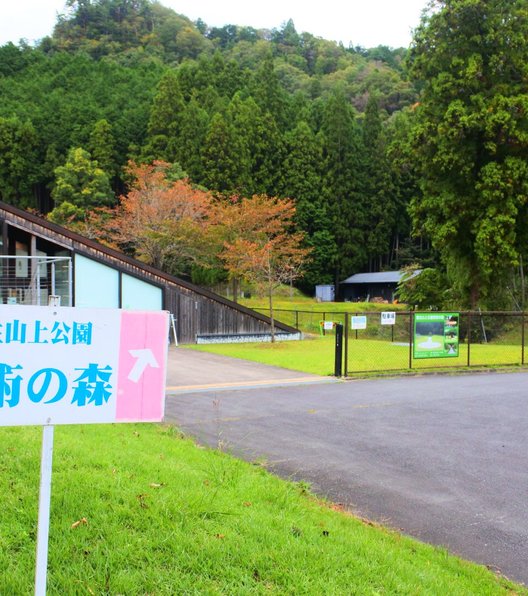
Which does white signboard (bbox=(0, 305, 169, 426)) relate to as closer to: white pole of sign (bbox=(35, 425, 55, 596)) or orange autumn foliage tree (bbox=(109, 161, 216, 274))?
white pole of sign (bbox=(35, 425, 55, 596))

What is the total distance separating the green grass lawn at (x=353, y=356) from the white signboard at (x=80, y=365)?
1186 cm

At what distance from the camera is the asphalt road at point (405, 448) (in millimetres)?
4699

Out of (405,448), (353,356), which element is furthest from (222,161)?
(405,448)

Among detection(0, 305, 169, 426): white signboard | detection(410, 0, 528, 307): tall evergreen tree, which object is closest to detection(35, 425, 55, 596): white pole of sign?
detection(0, 305, 169, 426): white signboard

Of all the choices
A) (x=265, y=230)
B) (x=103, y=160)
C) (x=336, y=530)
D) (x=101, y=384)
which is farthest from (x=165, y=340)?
(x=103, y=160)

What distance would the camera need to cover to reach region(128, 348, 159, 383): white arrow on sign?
113 inches

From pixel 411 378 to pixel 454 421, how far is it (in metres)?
5.45

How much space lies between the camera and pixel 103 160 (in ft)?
161

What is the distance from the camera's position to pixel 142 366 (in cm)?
291

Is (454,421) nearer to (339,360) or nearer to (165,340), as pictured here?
(339,360)

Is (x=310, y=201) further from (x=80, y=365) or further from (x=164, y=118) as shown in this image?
(x=80, y=365)

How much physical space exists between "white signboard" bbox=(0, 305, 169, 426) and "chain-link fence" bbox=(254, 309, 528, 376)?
1129 cm

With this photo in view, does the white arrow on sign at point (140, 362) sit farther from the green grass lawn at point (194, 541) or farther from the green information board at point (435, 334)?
the green information board at point (435, 334)

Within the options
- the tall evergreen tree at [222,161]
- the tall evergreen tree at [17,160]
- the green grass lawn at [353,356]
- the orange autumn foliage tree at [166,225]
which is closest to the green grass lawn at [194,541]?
the green grass lawn at [353,356]
